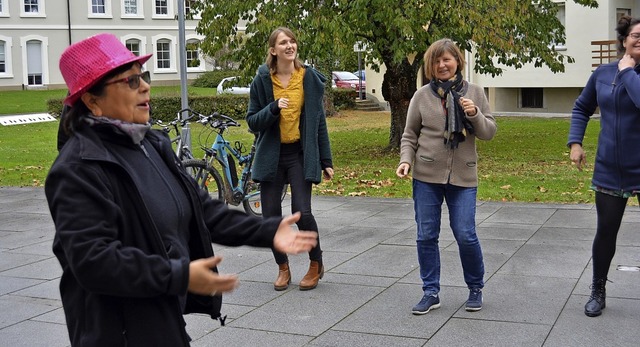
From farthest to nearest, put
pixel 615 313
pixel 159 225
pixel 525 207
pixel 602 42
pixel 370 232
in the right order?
pixel 602 42 → pixel 525 207 → pixel 370 232 → pixel 615 313 → pixel 159 225

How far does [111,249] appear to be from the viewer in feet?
8.85

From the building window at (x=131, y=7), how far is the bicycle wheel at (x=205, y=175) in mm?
48771

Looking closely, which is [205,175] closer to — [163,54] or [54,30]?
[54,30]

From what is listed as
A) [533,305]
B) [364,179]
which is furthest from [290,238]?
[364,179]

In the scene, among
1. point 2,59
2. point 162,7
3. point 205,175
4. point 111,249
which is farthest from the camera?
point 162,7

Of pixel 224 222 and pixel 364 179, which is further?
pixel 364 179

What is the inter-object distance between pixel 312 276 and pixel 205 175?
4.05 m

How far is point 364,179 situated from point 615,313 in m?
8.79

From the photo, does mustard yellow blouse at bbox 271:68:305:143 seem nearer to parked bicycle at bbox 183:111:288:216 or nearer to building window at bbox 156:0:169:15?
parked bicycle at bbox 183:111:288:216

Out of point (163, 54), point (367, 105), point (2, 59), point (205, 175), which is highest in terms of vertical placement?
point (163, 54)

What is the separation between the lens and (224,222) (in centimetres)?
333

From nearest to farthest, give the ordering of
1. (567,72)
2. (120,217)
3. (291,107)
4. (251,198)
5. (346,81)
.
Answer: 1. (120,217)
2. (291,107)
3. (251,198)
4. (567,72)
5. (346,81)

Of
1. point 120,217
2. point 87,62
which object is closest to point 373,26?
point 87,62

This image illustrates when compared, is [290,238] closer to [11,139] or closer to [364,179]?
[364,179]
